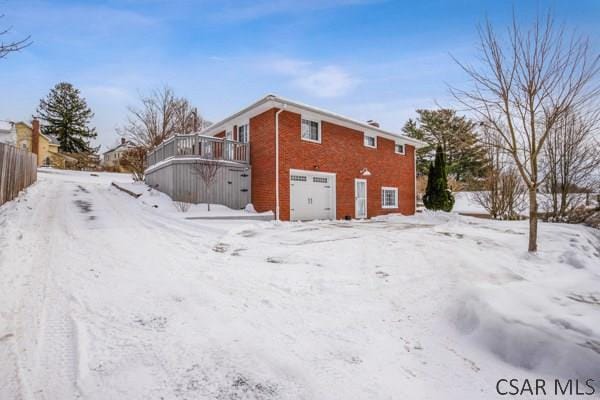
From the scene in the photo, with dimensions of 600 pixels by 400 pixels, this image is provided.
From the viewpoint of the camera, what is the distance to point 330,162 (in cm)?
1332

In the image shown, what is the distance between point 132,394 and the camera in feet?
5.83

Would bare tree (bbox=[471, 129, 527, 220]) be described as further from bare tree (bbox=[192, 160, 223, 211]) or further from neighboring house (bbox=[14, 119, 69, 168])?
neighboring house (bbox=[14, 119, 69, 168])

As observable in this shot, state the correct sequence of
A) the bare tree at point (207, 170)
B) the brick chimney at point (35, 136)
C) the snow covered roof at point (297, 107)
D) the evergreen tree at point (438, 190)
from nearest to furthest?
the bare tree at point (207, 170) → the snow covered roof at point (297, 107) → the evergreen tree at point (438, 190) → the brick chimney at point (35, 136)

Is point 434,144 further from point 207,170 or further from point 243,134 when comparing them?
point 207,170

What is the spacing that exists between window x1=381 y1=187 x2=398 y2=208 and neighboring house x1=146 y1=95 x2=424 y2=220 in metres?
0.21

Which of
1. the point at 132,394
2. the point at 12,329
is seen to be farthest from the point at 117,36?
the point at 132,394

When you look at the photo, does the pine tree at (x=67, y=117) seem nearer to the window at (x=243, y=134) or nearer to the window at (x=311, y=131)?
the window at (x=243, y=134)

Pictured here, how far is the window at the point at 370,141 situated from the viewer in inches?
607

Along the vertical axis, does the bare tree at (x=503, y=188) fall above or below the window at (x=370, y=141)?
below

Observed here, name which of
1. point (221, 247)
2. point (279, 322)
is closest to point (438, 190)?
point (221, 247)

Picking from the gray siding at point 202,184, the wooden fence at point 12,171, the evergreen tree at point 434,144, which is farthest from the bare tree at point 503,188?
the evergreen tree at point 434,144

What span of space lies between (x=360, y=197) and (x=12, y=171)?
14278 millimetres

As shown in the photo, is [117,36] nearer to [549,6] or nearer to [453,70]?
[453,70]

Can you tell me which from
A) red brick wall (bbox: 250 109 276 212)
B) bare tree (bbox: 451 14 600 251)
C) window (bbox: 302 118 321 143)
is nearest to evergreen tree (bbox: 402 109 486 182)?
window (bbox: 302 118 321 143)
